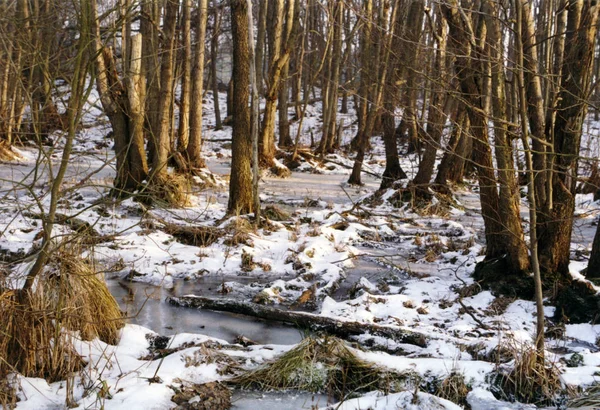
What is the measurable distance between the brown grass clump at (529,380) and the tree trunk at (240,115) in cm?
632

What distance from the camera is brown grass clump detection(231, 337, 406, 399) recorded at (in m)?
4.74

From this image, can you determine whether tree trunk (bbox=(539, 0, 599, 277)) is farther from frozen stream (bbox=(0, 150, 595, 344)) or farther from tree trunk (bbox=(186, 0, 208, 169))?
→ tree trunk (bbox=(186, 0, 208, 169))

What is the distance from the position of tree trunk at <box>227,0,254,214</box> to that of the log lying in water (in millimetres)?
3521

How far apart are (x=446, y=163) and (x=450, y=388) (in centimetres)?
992

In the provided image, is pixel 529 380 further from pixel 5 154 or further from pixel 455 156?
pixel 5 154

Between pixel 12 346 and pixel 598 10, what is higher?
pixel 598 10

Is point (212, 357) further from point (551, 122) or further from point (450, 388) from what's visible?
point (551, 122)

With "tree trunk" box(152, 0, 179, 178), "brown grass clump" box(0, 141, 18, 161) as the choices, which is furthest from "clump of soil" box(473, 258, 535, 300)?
"brown grass clump" box(0, 141, 18, 161)

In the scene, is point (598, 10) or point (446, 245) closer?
point (598, 10)

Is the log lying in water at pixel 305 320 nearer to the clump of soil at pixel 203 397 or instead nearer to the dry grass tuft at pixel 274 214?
the clump of soil at pixel 203 397

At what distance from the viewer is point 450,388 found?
4594mm

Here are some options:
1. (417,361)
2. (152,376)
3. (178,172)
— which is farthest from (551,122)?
(178,172)

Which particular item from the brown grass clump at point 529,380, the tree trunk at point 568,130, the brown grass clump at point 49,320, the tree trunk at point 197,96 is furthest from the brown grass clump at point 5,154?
the brown grass clump at point 529,380

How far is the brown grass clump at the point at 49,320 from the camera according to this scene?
14.4ft
